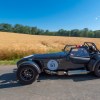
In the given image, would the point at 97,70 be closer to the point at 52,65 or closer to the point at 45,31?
the point at 52,65

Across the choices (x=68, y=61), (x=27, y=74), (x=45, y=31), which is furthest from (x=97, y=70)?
(x=45, y=31)

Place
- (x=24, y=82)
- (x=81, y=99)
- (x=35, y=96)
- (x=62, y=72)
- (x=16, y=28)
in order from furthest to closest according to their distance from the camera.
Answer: (x=16, y=28) → (x=62, y=72) → (x=24, y=82) → (x=35, y=96) → (x=81, y=99)

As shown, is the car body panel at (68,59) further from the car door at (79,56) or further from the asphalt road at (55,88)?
the asphalt road at (55,88)

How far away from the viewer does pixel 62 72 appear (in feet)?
28.0

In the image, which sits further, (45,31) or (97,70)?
(45,31)

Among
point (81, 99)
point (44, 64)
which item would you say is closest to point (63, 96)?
point (81, 99)

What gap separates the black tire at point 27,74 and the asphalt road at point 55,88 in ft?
0.66

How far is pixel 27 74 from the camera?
7.99m

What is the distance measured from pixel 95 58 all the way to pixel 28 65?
250 cm

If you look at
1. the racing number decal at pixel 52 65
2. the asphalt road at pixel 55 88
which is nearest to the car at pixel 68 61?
the racing number decal at pixel 52 65

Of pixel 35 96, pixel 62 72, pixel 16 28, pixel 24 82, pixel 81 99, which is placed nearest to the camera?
pixel 81 99

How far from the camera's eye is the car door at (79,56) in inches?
340

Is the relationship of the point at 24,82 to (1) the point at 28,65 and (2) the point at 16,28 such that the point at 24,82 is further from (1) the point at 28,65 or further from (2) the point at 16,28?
(2) the point at 16,28

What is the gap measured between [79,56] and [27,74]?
6.89 feet
